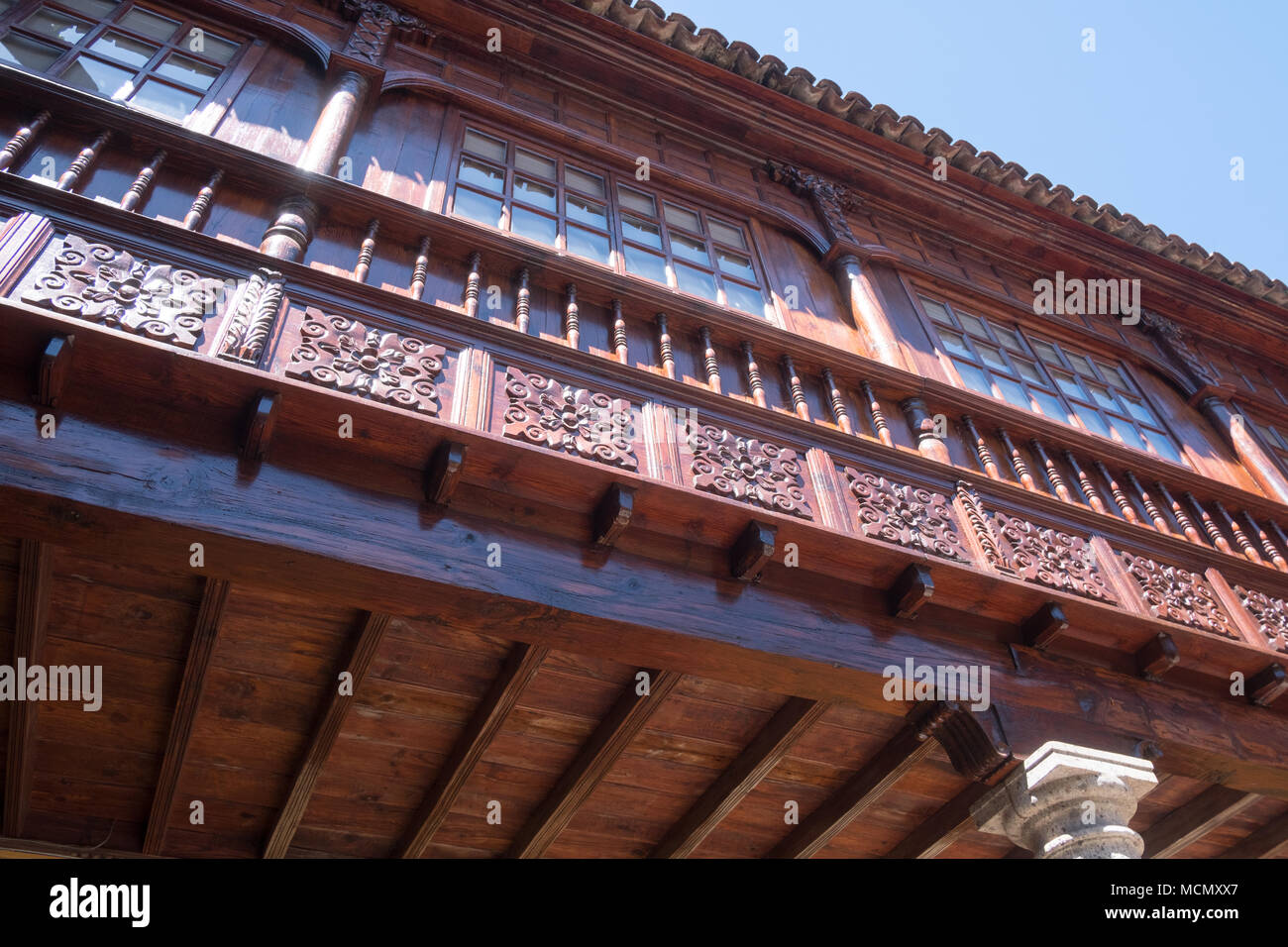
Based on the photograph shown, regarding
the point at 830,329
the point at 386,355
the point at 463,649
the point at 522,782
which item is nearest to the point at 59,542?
the point at 386,355

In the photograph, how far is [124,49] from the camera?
4254 millimetres

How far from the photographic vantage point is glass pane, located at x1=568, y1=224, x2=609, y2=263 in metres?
4.62

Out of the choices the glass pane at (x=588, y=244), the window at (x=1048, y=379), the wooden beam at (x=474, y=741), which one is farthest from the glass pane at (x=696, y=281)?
the wooden beam at (x=474, y=741)

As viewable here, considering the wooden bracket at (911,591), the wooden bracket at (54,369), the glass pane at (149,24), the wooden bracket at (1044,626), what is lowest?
the wooden bracket at (1044,626)

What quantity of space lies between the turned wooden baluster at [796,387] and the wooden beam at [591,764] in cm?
134

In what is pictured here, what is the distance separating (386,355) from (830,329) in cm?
297

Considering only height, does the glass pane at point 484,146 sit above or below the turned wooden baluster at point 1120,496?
above

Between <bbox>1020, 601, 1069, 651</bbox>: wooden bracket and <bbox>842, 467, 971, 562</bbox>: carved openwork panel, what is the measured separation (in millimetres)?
385

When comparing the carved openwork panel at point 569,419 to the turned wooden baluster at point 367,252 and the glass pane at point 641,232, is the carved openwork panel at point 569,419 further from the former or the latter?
the glass pane at point 641,232

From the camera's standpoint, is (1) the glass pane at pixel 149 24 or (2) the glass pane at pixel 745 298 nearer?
(1) the glass pane at pixel 149 24

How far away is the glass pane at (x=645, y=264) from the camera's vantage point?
476cm

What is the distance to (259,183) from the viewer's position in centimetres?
346

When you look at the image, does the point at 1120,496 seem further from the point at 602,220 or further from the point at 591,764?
the point at 602,220
